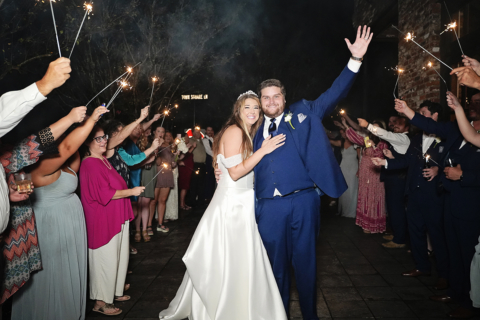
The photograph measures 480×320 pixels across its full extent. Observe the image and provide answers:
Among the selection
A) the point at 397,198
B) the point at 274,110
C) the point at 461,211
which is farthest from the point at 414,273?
the point at 274,110

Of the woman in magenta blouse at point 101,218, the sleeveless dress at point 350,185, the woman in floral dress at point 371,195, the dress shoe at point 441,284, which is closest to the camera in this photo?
the woman in magenta blouse at point 101,218

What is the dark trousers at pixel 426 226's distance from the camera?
4.09 metres

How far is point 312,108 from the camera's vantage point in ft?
10.2

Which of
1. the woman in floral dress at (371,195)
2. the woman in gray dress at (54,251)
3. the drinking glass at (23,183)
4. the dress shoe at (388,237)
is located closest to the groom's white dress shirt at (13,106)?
the drinking glass at (23,183)

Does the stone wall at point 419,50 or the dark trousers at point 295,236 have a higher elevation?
the stone wall at point 419,50

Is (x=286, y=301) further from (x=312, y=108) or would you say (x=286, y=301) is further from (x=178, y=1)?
(x=178, y=1)

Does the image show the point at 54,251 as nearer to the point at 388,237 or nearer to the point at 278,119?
the point at 278,119

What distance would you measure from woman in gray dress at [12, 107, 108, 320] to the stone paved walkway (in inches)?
25.0

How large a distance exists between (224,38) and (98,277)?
1256 centimetres

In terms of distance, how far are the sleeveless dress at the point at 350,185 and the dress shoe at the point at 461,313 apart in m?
4.74

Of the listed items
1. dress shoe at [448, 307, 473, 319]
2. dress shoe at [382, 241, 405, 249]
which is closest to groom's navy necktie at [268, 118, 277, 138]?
dress shoe at [448, 307, 473, 319]

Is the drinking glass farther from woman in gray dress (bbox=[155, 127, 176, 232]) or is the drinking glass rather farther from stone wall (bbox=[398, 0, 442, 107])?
stone wall (bbox=[398, 0, 442, 107])

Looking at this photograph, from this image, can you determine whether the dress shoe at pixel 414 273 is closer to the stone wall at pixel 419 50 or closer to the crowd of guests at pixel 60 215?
the stone wall at pixel 419 50

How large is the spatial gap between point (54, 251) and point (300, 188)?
2.19m
